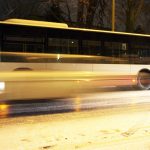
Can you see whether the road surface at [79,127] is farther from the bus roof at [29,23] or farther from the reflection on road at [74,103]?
the bus roof at [29,23]

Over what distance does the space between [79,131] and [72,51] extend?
31.1ft

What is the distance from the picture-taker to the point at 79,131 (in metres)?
8.95

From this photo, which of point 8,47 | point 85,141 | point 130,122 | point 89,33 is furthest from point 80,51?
point 85,141

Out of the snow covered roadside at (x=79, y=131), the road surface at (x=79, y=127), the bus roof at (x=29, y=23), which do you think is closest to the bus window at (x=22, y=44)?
Answer: the bus roof at (x=29, y=23)

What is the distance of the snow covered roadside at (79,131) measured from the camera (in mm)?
7672

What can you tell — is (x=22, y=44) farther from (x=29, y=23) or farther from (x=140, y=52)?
(x=140, y=52)

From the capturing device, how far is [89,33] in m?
19.3

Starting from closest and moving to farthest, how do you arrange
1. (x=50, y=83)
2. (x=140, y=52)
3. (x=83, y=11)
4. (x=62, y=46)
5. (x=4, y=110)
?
(x=4, y=110), (x=50, y=83), (x=62, y=46), (x=140, y=52), (x=83, y=11)

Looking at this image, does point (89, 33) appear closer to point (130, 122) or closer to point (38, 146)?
point (130, 122)

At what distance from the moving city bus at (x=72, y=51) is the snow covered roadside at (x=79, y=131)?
5.12m

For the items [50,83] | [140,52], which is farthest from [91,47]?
[50,83]

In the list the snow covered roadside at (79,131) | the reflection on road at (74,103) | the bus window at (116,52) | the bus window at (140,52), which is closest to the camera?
the snow covered roadside at (79,131)

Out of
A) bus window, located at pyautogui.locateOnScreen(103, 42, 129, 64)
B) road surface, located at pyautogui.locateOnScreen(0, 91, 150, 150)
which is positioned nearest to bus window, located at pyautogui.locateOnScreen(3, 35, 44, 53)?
road surface, located at pyautogui.locateOnScreen(0, 91, 150, 150)

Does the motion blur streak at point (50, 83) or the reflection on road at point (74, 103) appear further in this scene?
the motion blur streak at point (50, 83)
